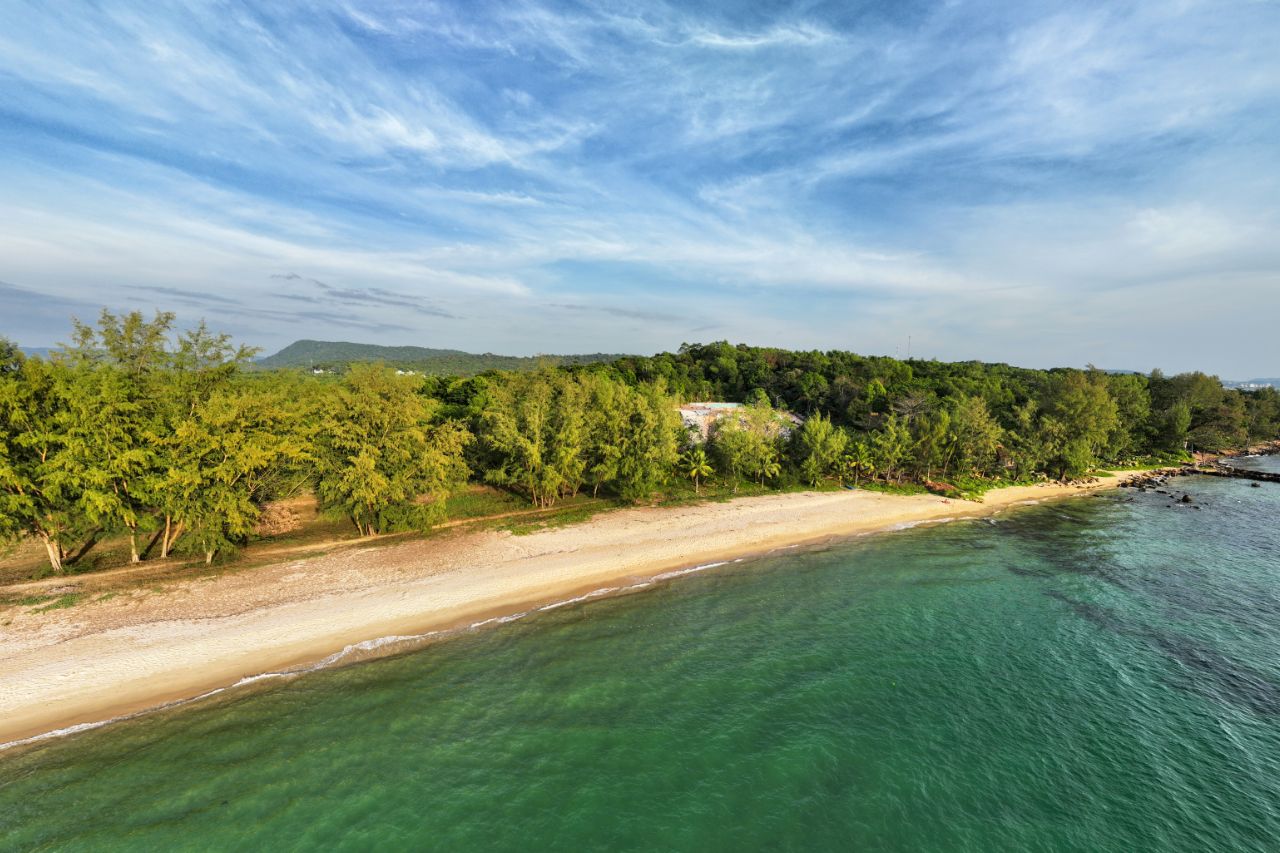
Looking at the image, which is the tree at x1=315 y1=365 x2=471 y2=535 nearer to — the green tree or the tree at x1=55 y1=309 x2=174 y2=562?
the tree at x1=55 y1=309 x2=174 y2=562

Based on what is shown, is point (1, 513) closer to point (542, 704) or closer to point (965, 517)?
point (542, 704)

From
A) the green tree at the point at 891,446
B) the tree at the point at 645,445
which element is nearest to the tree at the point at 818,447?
the green tree at the point at 891,446

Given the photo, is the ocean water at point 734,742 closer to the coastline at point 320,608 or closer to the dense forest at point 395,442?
the coastline at point 320,608

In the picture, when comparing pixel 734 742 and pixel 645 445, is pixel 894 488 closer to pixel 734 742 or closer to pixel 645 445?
pixel 645 445

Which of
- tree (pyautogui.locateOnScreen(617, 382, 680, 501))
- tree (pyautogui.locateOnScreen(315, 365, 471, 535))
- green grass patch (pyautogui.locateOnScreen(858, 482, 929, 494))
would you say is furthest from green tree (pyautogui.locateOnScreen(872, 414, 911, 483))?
tree (pyautogui.locateOnScreen(315, 365, 471, 535))

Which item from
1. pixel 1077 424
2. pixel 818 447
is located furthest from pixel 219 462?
pixel 1077 424

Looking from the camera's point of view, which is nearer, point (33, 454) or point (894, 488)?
point (33, 454)
